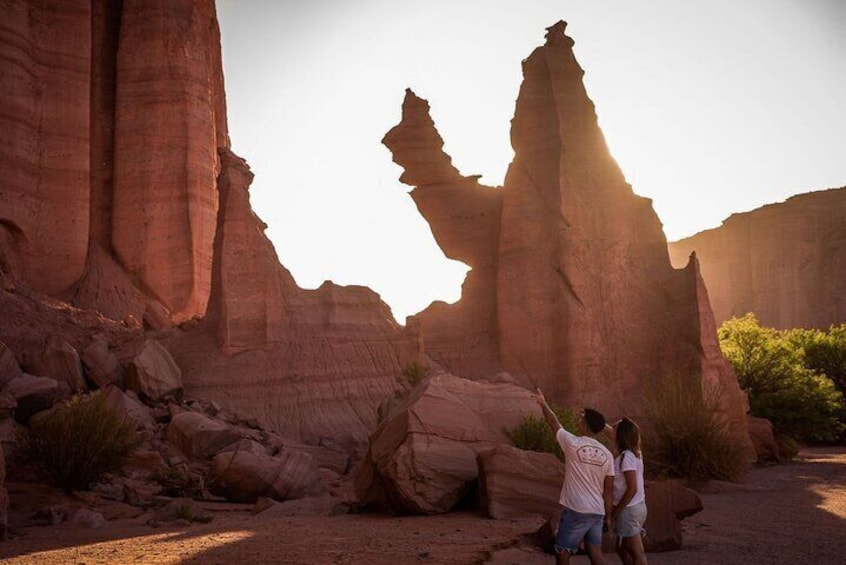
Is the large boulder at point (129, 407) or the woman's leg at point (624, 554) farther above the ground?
the large boulder at point (129, 407)

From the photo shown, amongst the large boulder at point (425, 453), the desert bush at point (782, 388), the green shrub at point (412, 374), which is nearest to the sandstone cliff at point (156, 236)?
the green shrub at point (412, 374)

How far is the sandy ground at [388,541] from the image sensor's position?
8.11 m

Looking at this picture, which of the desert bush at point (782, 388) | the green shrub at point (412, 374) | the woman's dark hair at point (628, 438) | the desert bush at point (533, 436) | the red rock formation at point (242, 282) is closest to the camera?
the woman's dark hair at point (628, 438)

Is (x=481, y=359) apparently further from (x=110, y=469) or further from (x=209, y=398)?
(x=110, y=469)

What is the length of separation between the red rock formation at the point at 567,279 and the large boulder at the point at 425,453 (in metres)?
13.2

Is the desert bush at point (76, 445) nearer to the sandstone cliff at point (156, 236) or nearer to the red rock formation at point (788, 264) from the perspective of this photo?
the sandstone cliff at point (156, 236)

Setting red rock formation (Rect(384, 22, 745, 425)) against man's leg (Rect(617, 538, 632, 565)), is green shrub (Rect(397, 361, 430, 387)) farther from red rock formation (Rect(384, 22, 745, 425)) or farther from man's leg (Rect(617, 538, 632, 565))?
man's leg (Rect(617, 538, 632, 565))

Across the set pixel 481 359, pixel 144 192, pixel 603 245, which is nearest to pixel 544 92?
pixel 603 245

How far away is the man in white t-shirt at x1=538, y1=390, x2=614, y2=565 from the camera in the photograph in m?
6.75

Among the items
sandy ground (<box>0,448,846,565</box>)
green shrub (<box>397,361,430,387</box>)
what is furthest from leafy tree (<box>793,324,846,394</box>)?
sandy ground (<box>0,448,846,565</box>)

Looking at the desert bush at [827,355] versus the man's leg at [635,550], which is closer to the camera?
the man's leg at [635,550]

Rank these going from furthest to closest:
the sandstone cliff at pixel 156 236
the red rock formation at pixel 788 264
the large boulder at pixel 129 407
A: the red rock formation at pixel 788 264, the sandstone cliff at pixel 156 236, the large boulder at pixel 129 407

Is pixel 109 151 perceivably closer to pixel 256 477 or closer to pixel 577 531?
pixel 256 477

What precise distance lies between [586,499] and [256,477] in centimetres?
900
